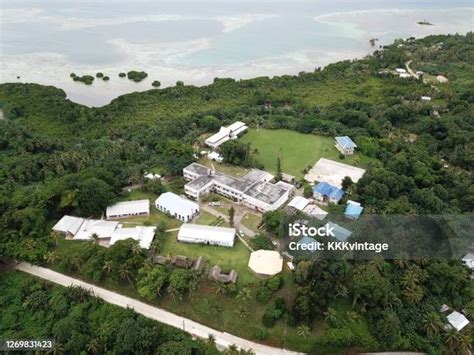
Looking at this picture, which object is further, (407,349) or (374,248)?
(374,248)

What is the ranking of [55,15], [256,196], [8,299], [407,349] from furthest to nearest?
[55,15] < [256,196] < [8,299] < [407,349]

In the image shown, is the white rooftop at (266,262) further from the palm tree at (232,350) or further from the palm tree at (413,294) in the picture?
the palm tree at (413,294)

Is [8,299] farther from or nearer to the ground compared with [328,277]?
nearer to the ground

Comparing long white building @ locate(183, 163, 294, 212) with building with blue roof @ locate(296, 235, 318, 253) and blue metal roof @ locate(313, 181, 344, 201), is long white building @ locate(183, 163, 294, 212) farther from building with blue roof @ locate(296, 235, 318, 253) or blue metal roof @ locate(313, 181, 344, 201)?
building with blue roof @ locate(296, 235, 318, 253)

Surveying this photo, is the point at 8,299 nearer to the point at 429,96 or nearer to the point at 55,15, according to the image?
the point at 429,96

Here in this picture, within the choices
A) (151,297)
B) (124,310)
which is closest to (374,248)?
(151,297)

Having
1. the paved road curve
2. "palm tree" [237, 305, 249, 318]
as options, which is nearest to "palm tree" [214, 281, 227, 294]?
"palm tree" [237, 305, 249, 318]
